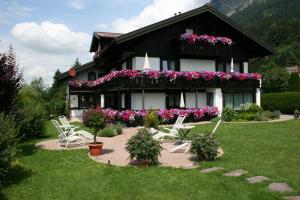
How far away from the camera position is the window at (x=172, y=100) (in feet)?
84.2

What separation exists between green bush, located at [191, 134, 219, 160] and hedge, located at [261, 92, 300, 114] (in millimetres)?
20569

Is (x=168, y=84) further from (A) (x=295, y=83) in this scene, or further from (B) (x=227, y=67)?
(A) (x=295, y=83)

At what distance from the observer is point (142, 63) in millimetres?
24266

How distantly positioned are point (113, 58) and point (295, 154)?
776 inches

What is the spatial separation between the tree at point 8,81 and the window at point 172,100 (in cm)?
1454

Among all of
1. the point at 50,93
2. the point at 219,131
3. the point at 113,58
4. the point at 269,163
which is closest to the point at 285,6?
the point at 50,93

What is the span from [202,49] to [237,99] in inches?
211

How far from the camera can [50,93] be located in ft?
145

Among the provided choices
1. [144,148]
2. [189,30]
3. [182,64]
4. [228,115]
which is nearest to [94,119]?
[144,148]

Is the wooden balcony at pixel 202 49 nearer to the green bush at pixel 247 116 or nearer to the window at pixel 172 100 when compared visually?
Result: the window at pixel 172 100

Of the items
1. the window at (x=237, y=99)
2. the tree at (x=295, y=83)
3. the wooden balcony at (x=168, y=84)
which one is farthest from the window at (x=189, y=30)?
the tree at (x=295, y=83)

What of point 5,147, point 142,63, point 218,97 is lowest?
point 5,147

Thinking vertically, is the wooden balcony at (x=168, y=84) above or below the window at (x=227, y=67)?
below

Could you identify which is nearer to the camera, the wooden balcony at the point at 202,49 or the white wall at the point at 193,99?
the wooden balcony at the point at 202,49
